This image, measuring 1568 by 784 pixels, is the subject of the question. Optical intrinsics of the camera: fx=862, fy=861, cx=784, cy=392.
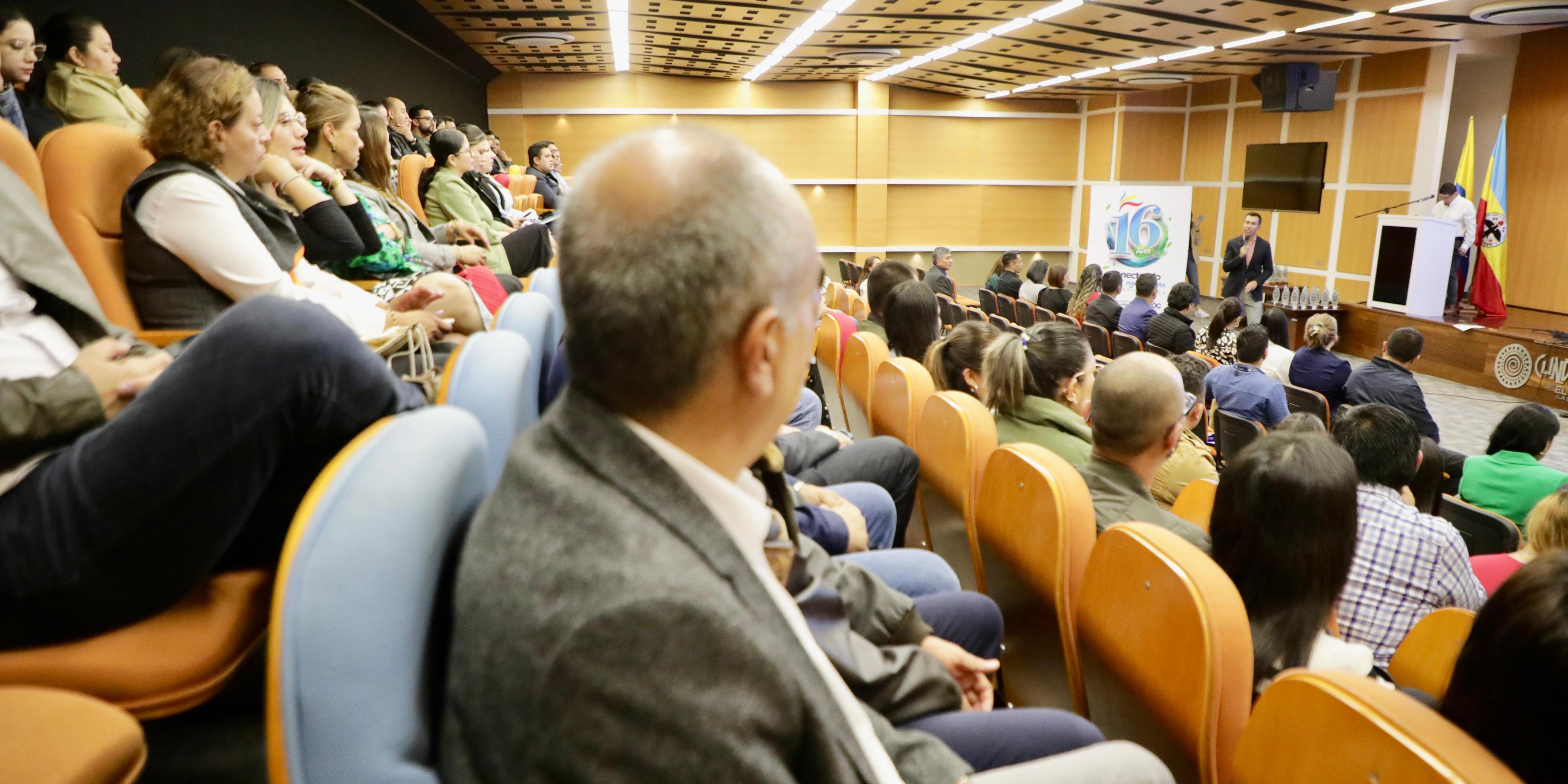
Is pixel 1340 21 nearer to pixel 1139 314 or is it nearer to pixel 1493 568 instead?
pixel 1139 314

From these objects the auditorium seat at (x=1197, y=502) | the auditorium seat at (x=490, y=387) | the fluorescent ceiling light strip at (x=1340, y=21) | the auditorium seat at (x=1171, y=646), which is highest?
the fluorescent ceiling light strip at (x=1340, y=21)

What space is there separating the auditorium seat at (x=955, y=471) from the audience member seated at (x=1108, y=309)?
5.99 metres

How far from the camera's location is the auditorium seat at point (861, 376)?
123 inches

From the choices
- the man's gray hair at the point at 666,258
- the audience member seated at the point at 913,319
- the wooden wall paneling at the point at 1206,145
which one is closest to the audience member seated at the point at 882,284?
the audience member seated at the point at 913,319

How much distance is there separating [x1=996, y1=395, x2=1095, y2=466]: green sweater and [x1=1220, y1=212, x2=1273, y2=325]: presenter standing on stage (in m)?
9.36

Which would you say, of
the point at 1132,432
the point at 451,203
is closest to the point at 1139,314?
the point at 451,203

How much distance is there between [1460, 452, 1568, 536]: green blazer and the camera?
134 inches

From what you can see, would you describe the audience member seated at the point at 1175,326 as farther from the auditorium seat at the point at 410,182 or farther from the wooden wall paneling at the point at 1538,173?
the wooden wall paneling at the point at 1538,173

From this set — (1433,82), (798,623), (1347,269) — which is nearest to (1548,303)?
(1347,269)

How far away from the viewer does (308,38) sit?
582 cm

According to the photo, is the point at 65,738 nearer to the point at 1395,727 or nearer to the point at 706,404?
the point at 706,404

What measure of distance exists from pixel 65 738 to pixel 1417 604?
245 cm

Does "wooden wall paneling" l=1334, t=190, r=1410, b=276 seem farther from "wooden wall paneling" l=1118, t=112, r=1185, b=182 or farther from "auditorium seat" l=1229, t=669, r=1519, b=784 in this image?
"auditorium seat" l=1229, t=669, r=1519, b=784

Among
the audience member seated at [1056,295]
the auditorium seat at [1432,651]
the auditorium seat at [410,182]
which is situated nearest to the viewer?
the auditorium seat at [1432,651]
